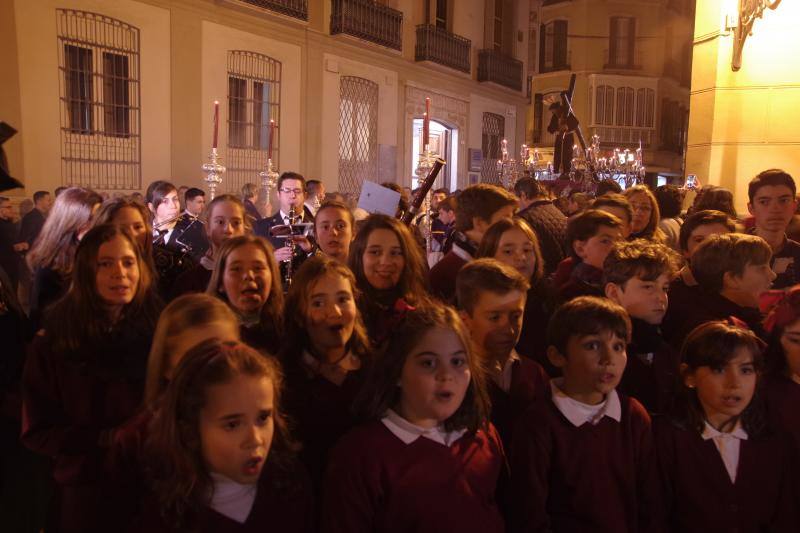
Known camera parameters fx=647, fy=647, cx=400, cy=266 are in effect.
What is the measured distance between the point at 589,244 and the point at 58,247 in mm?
2695

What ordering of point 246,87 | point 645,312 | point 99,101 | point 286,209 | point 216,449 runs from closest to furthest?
point 216,449 < point 645,312 < point 286,209 < point 99,101 < point 246,87

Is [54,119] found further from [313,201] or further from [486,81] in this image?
[486,81]

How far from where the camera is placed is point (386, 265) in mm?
2928

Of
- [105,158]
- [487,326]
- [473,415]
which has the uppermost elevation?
[105,158]

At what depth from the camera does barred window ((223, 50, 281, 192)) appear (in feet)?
37.3

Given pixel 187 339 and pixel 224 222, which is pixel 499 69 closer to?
pixel 224 222

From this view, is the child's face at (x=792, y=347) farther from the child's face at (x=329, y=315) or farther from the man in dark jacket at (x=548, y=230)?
the man in dark jacket at (x=548, y=230)

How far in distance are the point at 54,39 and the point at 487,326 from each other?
8545mm

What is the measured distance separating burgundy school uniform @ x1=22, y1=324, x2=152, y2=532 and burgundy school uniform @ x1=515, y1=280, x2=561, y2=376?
1556 mm

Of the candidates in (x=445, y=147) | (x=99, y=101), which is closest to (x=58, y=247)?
(x=99, y=101)

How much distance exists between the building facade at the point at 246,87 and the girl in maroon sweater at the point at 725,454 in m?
6.00

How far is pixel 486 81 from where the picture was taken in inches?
673

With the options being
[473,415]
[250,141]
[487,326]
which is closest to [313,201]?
[487,326]

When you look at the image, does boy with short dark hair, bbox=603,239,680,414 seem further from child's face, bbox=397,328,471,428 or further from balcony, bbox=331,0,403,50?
balcony, bbox=331,0,403,50
